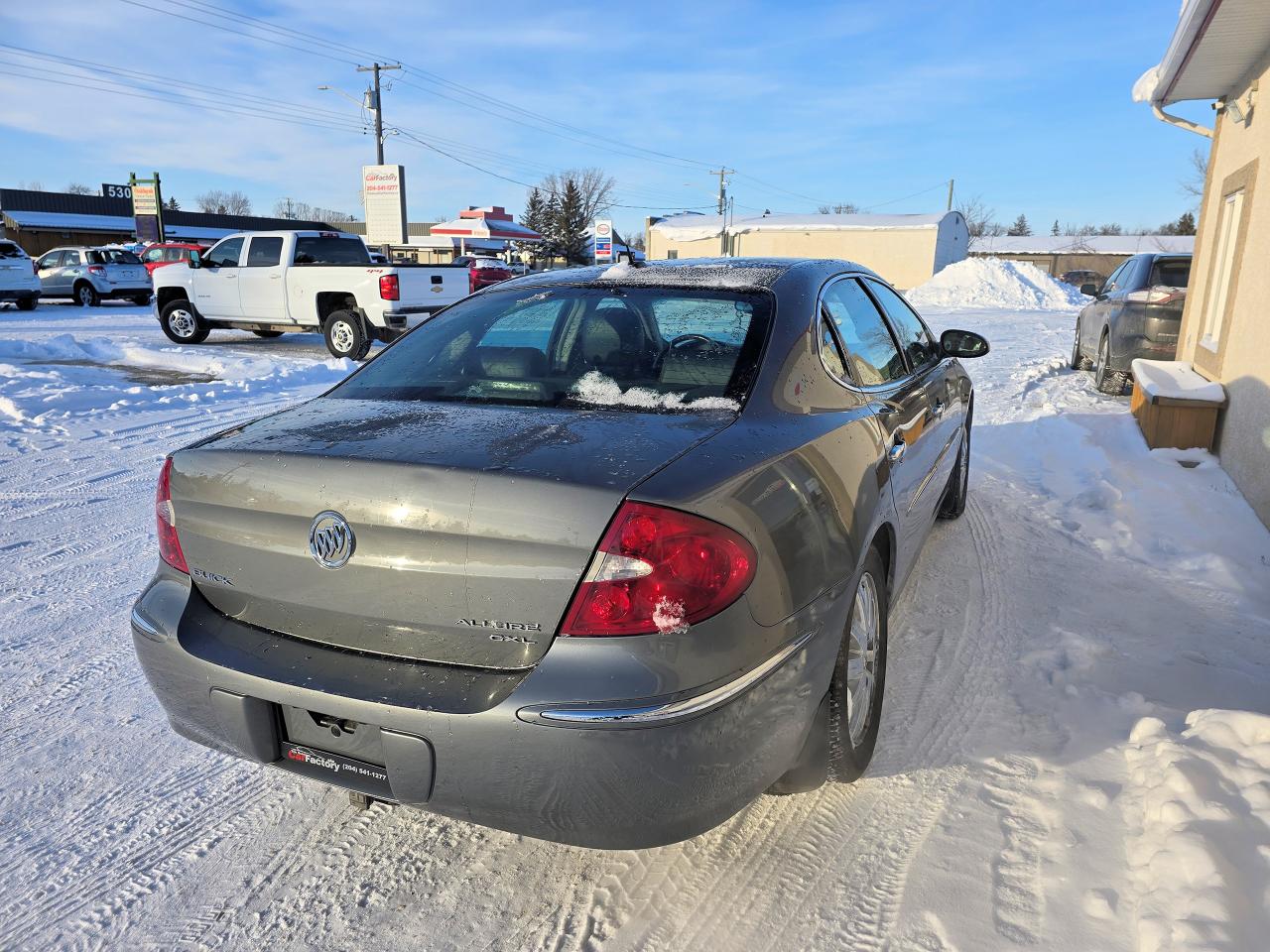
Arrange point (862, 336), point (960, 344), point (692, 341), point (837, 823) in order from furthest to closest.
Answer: point (960, 344) < point (862, 336) < point (692, 341) < point (837, 823)

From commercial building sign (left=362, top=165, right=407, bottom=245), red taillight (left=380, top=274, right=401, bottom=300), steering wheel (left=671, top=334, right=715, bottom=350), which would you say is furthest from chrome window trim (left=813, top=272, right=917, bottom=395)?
commercial building sign (left=362, top=165, right=407, bottom=245)

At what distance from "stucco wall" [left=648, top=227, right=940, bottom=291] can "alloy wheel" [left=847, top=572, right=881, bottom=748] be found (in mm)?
41290

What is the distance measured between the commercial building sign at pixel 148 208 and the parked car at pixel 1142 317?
39727mm

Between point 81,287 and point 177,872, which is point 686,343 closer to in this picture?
point 177,872

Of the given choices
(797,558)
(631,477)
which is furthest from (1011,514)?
(631,477)

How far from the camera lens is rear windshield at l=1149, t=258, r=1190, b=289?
10.1m

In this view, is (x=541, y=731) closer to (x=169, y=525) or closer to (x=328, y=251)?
(x=169, y=525)

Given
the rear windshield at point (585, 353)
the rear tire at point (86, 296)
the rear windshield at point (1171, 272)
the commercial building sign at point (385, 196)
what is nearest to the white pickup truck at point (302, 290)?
the rear windshield at point (1171, 272)

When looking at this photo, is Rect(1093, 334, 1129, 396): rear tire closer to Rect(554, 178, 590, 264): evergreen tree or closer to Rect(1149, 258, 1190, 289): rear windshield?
→ Rect(1149, 258, 1190, 289): rear windshield

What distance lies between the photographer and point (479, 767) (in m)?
1.86

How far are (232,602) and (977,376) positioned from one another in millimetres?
11087

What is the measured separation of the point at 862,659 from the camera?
270 cm

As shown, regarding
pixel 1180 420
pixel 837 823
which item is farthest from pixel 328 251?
pixel 837 823

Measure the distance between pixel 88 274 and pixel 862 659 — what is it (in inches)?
1087
